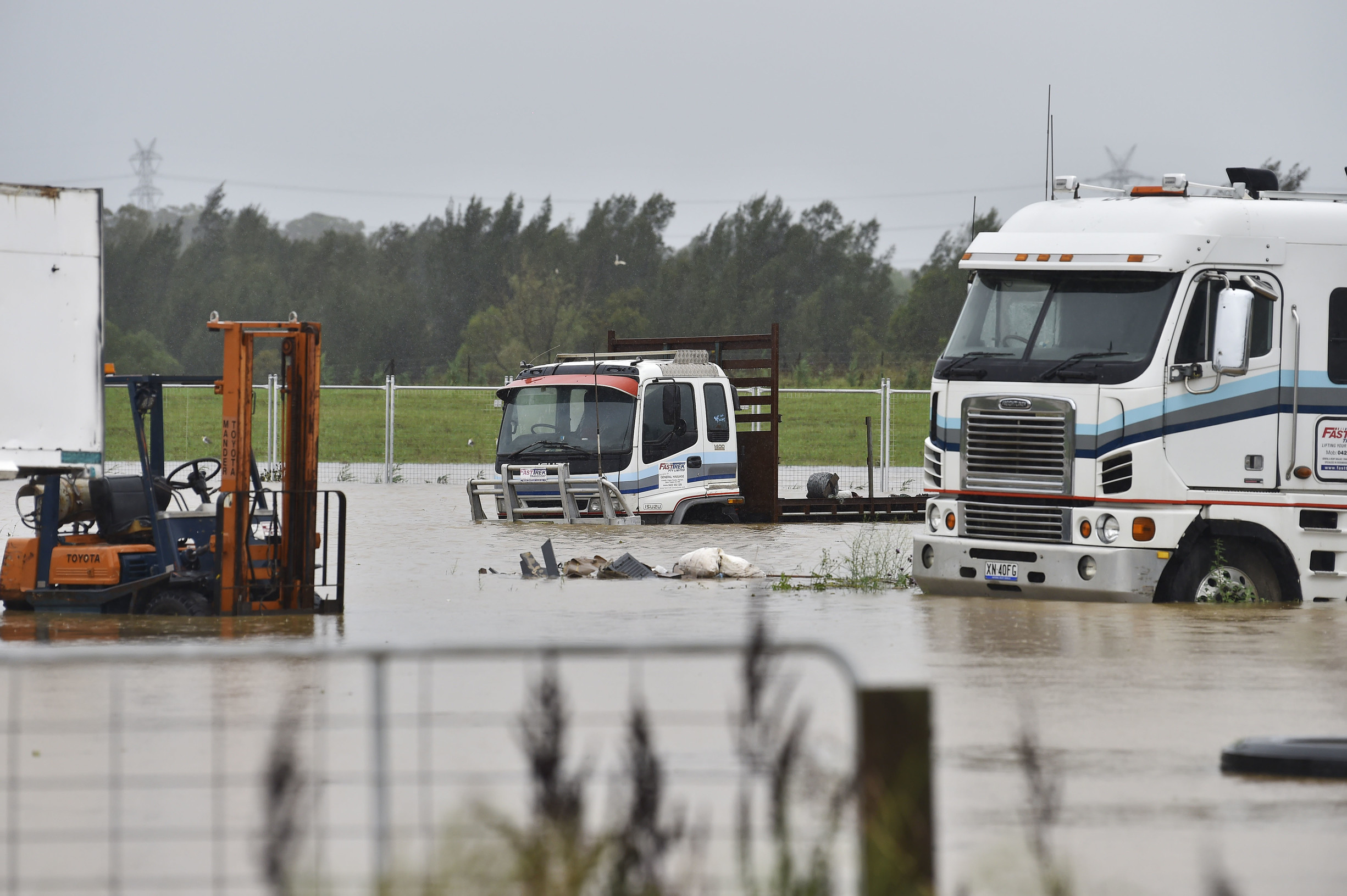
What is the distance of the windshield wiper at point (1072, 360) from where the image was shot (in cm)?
1200

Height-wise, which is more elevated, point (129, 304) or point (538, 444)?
point (129, 304)

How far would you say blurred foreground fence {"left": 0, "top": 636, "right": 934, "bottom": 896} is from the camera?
3928 mm

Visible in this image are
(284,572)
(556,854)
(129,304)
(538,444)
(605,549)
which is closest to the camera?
(556,854)

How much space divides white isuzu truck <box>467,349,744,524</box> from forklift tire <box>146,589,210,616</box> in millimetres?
7721

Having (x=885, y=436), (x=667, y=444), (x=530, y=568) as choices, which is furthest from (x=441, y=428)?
(x=530, y=568)

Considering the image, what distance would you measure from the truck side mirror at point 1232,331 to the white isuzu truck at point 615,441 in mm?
9362

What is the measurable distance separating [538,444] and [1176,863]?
15483mm

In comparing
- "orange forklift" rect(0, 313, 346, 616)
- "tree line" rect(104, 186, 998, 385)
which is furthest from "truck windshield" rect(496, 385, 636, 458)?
"tree line" rect(104, 186, 998, 385)

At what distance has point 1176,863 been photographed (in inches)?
214

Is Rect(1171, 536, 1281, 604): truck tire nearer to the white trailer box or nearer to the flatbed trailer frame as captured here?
the white trailer box

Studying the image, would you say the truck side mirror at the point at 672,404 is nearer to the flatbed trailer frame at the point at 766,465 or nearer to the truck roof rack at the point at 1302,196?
the flatbed trailer frame at the point at 766,465

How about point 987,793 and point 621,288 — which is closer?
point 987,793

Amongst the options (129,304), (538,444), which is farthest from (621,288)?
(538,444)

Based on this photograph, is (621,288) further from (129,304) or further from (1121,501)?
(1121,501)
